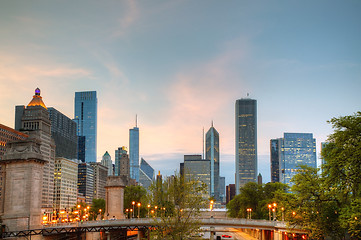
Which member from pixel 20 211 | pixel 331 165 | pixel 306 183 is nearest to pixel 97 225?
pixel 20 211

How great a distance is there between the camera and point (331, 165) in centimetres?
5162

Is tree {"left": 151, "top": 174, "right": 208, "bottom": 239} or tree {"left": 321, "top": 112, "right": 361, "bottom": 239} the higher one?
tree {"left": 321, "top": 112, "right": 361, "bottom": 239}

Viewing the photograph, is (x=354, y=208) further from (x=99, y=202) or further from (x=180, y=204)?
(x=99, y=202)

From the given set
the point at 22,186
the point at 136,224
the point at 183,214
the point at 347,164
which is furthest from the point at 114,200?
the point at 347,164

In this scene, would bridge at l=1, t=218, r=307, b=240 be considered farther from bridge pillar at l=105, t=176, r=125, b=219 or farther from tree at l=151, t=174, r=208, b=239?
bridge pillar at l=105, t=176, r=125, b=219

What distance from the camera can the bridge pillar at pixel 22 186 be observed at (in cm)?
8094

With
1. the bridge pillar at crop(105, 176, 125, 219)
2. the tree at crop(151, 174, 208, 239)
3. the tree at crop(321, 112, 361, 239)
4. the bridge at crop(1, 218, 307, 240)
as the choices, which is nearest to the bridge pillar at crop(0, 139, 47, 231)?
the bridge at crop(1, 218, 307, 240)

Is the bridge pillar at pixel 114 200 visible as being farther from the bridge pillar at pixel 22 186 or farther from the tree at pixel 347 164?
the tree at pixel 347 164

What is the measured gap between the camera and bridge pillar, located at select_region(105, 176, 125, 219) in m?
129

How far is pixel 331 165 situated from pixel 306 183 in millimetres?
10562

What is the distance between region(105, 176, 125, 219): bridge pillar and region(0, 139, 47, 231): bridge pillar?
45391 mm

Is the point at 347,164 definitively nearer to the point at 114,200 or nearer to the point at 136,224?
the point at 136,224

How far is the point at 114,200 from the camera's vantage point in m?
130

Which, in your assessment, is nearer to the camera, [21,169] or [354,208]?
[354,208]
